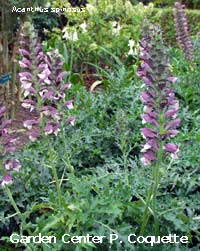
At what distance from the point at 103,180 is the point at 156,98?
0.68 metres

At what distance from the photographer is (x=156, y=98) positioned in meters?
2.13

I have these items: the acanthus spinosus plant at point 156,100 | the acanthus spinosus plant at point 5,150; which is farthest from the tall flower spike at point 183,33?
the acanthus spinosus plant at point 5,150

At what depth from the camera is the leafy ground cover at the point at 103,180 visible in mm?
2422

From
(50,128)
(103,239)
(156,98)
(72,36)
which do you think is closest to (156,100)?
(156,98)

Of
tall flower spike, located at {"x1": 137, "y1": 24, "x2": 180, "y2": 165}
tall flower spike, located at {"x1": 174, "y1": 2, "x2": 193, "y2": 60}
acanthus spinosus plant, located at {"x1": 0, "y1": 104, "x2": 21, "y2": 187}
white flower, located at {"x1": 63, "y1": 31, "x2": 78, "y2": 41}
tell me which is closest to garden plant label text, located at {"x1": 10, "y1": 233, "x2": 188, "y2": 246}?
acanthus spinosus plant, located at {"x1": 0, "y1": 104, "x2": 21, "y2": 187}

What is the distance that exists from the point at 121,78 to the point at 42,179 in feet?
5.30

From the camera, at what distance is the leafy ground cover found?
2.42m

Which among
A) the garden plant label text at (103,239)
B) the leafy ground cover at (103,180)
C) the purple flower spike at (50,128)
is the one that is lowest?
the garden plant label text at (103,239)

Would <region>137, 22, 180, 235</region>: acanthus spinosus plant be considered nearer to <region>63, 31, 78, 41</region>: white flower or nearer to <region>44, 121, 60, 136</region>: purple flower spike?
<region>44, 121, 60, 136</region>: purple flower spike

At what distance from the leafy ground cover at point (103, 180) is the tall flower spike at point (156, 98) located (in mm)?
354

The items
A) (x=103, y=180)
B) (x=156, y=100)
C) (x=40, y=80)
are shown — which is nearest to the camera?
(x=156, y=100)

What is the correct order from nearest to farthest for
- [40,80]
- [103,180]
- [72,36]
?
[40,80]
[103,180]
[72,36]

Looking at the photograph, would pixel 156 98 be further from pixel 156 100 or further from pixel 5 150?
pixel 5 150

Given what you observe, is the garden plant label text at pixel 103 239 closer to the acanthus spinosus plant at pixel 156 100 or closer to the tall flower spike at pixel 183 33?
the acanthus spinosus plant at pixel 156 100
